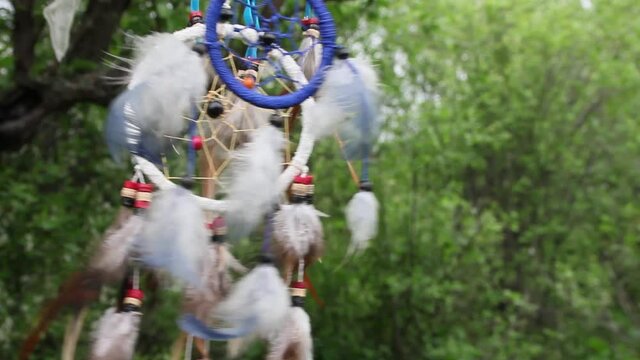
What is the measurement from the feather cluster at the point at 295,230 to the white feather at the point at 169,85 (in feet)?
0.80

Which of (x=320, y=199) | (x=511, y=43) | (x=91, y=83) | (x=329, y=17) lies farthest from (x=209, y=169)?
(x=511, y=43)

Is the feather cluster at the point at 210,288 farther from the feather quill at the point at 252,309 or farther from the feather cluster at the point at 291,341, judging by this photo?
the feather cluster at the point at 291,341

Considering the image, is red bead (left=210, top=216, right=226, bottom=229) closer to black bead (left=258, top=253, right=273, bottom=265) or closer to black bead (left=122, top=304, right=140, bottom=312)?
black bead (left=258, top=253, right=273, bottom=265)

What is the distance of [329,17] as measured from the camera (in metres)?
1.66

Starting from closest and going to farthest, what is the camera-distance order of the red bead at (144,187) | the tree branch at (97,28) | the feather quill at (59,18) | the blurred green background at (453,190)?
the red bead at (144,187) < the feather quill at (59,18) < the tree branch at (97,28) < the blurred green background at (453,190)

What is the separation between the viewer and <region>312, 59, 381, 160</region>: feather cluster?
5.47 feet

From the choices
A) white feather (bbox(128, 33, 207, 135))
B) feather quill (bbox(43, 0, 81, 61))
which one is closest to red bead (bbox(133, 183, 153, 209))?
white feather (bbox(128, 33, 207, 135))

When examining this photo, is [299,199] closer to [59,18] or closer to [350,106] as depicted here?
[350,106]

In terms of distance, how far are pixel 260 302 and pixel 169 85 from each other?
0.38 m

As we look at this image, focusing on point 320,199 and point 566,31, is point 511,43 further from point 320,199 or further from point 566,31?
point 320,199

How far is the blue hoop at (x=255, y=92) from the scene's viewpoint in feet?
5.17

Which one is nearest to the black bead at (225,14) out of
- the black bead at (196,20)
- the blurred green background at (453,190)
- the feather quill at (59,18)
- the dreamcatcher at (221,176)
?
the dreamcatcher at (221,176)

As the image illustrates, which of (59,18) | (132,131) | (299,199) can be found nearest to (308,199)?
(299,199)

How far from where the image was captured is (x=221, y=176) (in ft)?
5.43
